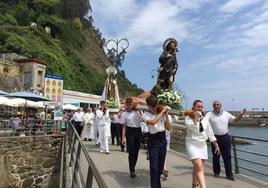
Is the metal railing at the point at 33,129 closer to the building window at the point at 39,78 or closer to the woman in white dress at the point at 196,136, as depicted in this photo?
the woman in white dress at the point at 196,136

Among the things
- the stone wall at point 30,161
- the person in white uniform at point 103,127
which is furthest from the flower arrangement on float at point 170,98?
the stone wall at point 30,161

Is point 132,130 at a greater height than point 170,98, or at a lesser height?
lesser

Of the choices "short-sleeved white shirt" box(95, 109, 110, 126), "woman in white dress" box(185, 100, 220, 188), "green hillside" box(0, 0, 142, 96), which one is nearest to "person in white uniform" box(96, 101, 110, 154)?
"short-sleeved white shirt" box(95, 109, 110, 126)

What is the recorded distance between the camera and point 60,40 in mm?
69250

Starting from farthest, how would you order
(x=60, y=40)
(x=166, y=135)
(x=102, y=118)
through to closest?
(x=60, y=40) → (x=102, y=118) → (x=166, y=135)

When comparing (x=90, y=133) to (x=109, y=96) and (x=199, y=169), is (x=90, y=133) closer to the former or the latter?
(x=109, y=96)

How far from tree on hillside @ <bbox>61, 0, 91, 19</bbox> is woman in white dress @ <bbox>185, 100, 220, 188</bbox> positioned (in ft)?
263

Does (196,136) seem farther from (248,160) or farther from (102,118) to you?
(102,118)

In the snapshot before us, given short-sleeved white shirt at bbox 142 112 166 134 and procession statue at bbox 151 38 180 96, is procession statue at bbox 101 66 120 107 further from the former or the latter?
short-sleeved white shirt at bbox 142 112 166 134

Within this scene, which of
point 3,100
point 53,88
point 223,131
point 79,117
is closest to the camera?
point 223,131

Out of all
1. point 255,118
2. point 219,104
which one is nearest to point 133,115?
point 219,104

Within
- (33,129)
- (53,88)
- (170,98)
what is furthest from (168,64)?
(53,88)

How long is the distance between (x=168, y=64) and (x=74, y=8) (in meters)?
79.7

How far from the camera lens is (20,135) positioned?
62.8 feet
